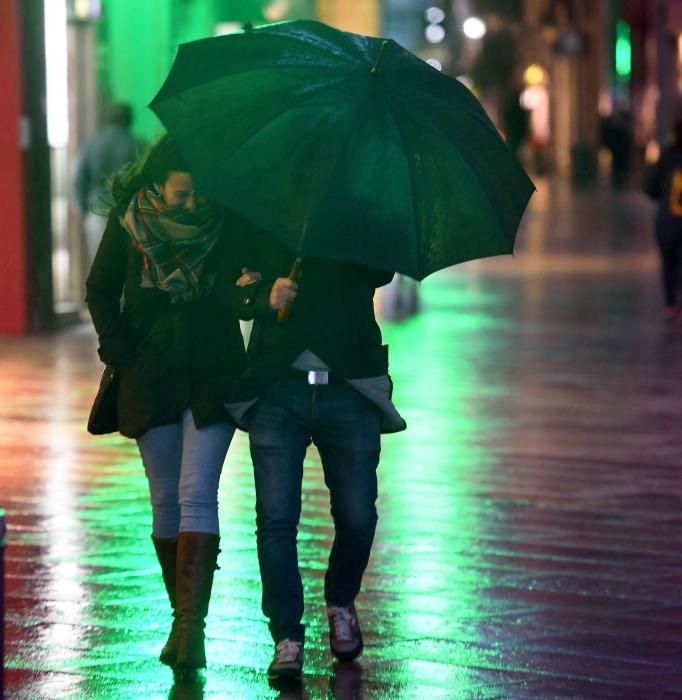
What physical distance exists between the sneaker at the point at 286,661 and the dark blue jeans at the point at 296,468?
0.10ft

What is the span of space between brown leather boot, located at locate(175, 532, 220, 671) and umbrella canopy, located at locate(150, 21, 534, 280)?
39.7 inches

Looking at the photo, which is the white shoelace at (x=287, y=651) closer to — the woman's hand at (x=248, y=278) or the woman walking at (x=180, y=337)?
the woman walking at (x=180, y=337)

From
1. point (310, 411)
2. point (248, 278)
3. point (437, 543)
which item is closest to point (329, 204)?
point (248, 278)

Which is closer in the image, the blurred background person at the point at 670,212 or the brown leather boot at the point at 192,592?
the brown leather boot at the point at 192,592

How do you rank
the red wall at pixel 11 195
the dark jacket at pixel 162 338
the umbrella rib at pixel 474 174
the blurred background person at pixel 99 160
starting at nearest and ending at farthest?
the umbrella rib at pixel 474 174
the dark jacket at pixel 162 338
the red wall at pixel 11 195
the blurred background person at pixel 99 160

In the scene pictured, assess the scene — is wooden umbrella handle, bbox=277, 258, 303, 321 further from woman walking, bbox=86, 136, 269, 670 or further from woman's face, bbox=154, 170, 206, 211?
woman's face, bbox=154, 170, 206, 211

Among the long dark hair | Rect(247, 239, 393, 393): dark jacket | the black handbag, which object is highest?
the long dark hair

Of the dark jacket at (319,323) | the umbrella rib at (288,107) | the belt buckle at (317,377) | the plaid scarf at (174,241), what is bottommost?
the belt buckle at (317,377)

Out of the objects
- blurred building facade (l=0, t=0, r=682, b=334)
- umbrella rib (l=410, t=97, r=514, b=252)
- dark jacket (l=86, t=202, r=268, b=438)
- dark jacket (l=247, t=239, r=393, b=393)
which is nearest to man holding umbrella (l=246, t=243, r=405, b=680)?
dark jacket (l=247, t=239, r=393, b=393)

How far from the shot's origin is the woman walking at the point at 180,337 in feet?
18.0

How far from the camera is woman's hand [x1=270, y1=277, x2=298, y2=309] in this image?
17.3 ft

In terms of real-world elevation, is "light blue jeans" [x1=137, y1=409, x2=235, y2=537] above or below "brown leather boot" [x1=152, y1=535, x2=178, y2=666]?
above

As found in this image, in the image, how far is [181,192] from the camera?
5469mm

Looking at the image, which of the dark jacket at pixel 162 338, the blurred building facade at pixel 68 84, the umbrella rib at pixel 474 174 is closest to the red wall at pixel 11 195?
the blurred building facade at pixel 68 84
